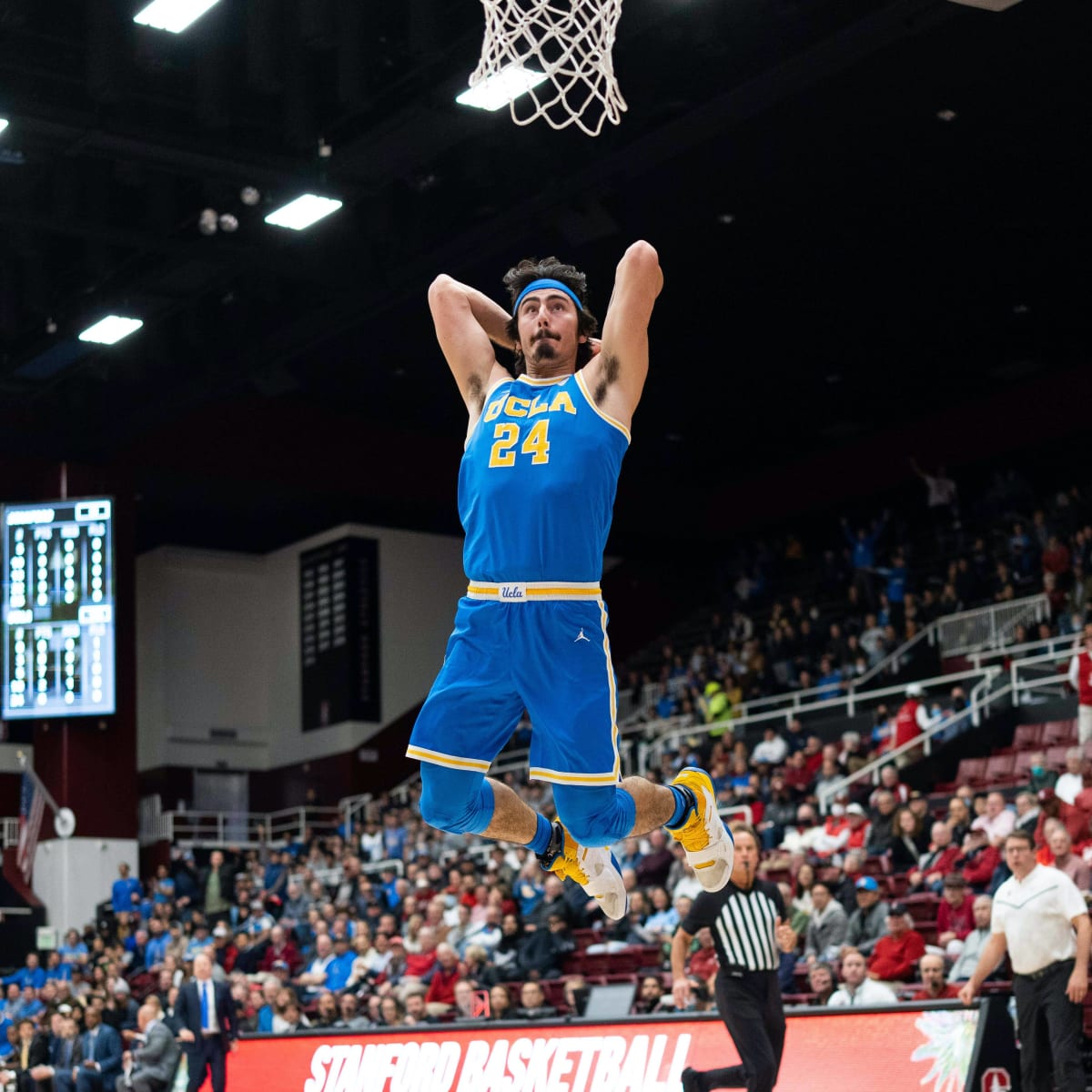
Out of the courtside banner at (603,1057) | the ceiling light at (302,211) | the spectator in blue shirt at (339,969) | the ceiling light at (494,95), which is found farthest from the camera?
the spectator in blue shirt at (339,969)

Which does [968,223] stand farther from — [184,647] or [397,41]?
[184,647]

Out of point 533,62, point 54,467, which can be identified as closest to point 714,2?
point 533,62

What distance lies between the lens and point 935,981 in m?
13.0

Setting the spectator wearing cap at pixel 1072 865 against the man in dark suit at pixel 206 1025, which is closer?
the spectator wearing cap at pixel 1072 865

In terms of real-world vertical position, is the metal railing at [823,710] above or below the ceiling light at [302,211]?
below

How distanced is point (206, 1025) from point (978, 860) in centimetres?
718

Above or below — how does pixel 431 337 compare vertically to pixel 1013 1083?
above

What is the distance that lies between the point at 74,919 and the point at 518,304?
2254cm

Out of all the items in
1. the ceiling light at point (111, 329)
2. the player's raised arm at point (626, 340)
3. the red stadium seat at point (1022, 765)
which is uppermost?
the ceiling light at point (111, 329)

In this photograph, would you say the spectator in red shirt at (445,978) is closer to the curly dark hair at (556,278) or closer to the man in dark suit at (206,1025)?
the man in dark suit at (206,1025)

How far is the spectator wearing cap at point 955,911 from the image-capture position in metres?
14.3

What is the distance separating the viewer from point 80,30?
1773cm

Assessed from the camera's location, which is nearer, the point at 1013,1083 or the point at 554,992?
the point at 1013,1083

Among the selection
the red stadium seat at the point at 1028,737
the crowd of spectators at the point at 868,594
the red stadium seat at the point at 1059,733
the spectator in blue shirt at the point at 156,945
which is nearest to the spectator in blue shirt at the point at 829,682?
the crowd of spectators at the point at 868,594
